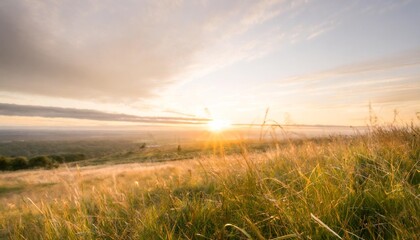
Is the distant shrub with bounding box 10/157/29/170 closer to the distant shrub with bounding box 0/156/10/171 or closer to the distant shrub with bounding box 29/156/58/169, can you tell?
the distant shrub with bounding box 0/156/10/171

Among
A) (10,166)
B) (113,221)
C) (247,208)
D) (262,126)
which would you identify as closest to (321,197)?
(247,208)

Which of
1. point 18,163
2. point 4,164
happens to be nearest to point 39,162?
point 18,163

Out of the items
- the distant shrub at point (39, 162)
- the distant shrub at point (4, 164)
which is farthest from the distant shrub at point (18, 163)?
the distant shrub at point (39, 162)

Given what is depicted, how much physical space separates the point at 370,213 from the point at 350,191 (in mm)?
235

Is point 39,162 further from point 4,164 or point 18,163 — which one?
point 4,164

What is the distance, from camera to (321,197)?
8.00 ft

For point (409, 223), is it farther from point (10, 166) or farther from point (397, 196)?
point (10, 166)

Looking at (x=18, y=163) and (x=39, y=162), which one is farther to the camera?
(x=39, y=162)

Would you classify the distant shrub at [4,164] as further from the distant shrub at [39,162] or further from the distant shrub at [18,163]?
the distant shrub at [39,162]

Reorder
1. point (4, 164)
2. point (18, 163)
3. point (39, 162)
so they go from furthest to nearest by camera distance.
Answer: point (39, 162) → point (18, 163) → point (4, 164)

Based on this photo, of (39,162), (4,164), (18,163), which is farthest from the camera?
(39,162)

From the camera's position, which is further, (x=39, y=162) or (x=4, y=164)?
(x=39, y=162)

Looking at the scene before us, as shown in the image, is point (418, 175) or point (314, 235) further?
point (418, 175)

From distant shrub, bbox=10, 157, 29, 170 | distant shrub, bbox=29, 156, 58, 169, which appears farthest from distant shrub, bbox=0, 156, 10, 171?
distant shrub, bbox=29, 156, 58, 169
